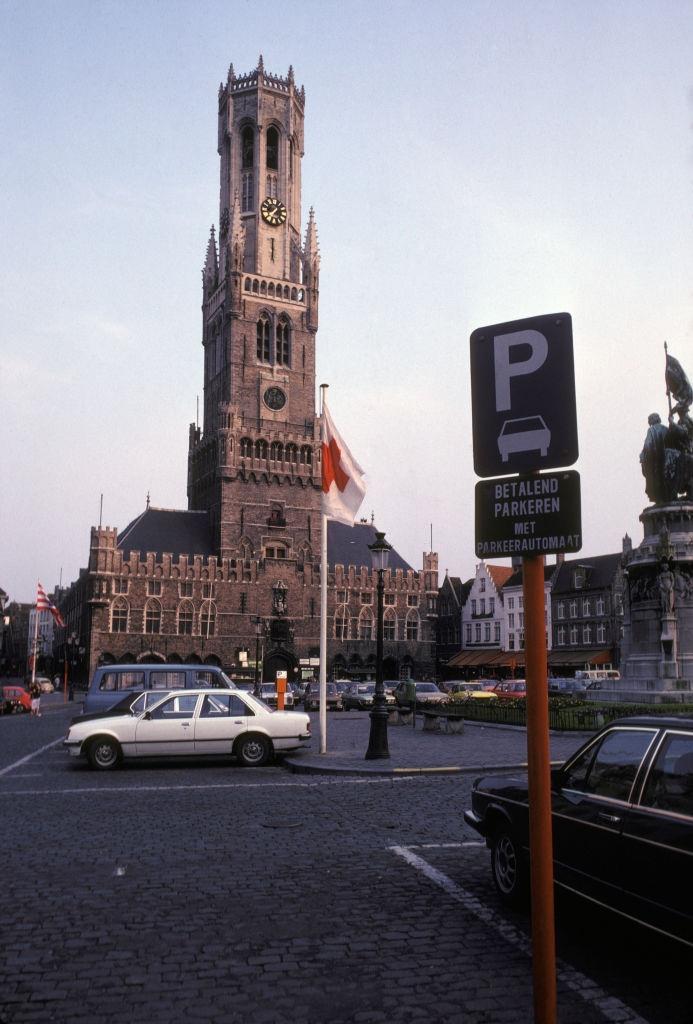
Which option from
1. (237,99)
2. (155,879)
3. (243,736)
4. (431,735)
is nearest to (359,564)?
(237,99)

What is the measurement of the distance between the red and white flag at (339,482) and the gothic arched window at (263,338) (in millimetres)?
63113

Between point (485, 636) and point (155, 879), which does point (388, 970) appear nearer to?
point (155, 879)

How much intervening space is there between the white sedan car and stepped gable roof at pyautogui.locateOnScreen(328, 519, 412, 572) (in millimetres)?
63532

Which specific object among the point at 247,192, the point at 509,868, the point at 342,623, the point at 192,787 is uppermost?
the point at 247,192

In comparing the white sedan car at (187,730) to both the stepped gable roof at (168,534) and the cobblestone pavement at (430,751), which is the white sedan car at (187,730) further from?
the stepped gable roof at (168,534)

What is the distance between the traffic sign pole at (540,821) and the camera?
3699 millimetres

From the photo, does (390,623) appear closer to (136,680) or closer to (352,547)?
(352,547)

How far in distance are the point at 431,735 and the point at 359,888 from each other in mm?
17661

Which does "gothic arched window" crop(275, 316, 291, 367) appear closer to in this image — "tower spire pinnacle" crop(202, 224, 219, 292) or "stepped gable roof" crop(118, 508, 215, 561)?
"tower spire pinnacle" crop(202, 224, 219, 292)

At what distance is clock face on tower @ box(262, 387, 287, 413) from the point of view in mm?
79125

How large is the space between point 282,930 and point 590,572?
69326 mm

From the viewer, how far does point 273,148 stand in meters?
85.9

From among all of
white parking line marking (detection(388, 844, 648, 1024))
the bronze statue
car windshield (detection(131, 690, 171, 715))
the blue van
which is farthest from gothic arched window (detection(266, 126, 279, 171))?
white parking line marking (detection(388, 844, 648, 1024))

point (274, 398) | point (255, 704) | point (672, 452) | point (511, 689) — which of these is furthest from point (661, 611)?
point (274, 398)
